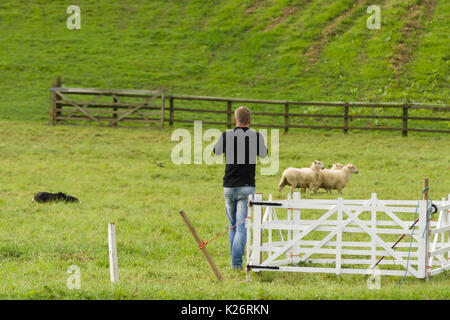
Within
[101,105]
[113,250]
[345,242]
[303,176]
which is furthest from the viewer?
[101,105]

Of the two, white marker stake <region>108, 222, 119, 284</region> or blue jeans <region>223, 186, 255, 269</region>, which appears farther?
blue jeans <region>223, 186, 255, 269</region>

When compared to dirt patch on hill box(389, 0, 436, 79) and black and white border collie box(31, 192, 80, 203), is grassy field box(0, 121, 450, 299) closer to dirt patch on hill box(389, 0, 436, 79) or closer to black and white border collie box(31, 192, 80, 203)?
black and white border collie box(31, 192, 80, 203)

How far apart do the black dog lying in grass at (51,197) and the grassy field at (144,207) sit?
12.5 inches

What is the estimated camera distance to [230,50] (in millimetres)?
40500

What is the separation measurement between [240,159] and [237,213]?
2.44ft

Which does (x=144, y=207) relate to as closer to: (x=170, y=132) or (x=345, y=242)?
(x=345, y=242)

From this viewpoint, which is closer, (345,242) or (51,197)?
(345,242)

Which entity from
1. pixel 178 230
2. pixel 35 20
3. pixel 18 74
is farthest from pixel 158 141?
pixel 35 20

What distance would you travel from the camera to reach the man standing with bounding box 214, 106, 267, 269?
8.81 m

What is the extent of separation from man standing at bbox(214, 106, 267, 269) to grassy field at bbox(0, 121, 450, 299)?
33.9 inches

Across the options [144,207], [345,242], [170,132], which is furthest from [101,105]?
[345,242]

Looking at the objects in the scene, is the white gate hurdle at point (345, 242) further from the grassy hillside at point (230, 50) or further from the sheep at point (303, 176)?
the grassy hillside at point (230, 50)

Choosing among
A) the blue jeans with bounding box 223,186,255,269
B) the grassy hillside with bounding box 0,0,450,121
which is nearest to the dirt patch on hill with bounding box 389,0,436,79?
the grassy hillside with bounding box 0,0,450,121
